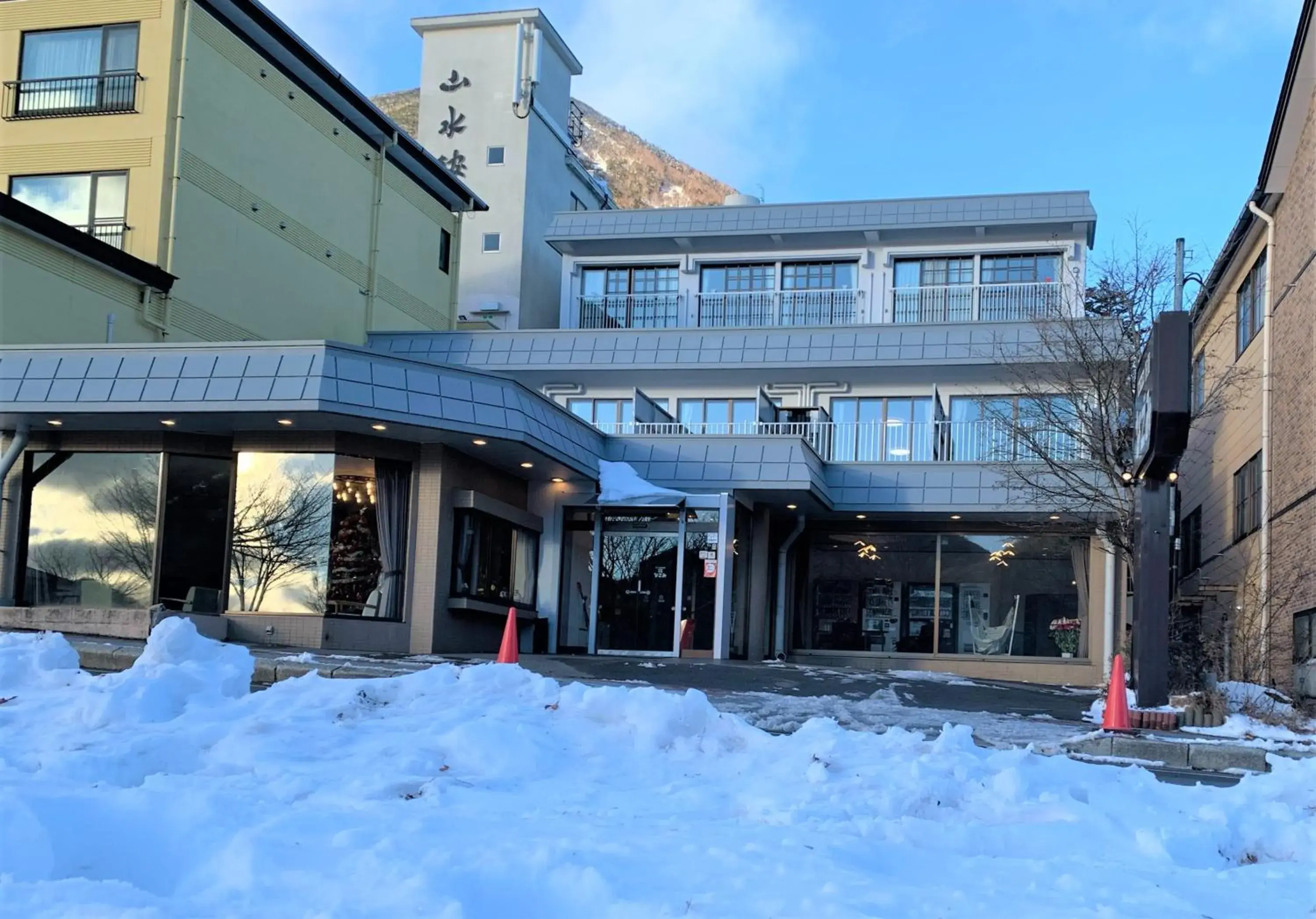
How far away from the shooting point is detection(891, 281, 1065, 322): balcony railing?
95.0 feet

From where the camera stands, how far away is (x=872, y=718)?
1235cm

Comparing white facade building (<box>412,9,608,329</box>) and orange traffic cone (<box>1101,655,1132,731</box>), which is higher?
white facade building (<box>412,9,608,329</box>)

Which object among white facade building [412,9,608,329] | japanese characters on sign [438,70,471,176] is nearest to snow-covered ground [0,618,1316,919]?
white facade building [412,9,608,329]

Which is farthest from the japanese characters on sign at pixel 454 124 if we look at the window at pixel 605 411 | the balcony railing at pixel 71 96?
the balcony railing at pixel 71 96

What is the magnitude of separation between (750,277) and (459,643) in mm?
14811

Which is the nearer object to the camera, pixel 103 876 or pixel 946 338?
pixel 103 876

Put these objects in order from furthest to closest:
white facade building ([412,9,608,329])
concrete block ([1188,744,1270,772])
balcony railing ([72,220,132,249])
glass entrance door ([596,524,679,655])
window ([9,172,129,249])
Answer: white facade building ([412,9,608,329]), window ([9,172,129,249]), balcony railing ([72,220,132,249]), glass entrance door ([596,524,679,655]), concrete block ([1188,744,1270,772])

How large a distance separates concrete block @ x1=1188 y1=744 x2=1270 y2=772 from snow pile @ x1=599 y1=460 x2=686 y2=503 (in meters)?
12.2

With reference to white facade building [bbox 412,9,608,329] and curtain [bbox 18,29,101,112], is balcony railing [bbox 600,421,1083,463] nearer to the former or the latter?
curtain [bbox 18,29,101,112]

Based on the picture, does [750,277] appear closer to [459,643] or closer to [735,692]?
[459,643]

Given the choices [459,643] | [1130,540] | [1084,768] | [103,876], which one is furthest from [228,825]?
[1130,540]

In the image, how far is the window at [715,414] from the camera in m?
27.8

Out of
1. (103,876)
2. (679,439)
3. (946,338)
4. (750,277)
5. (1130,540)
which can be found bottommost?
(103,876)

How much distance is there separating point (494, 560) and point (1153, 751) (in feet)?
39.2
